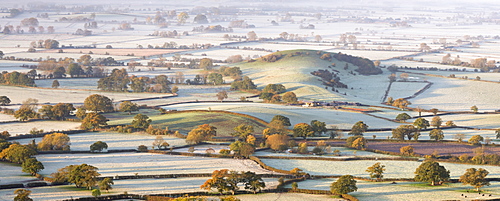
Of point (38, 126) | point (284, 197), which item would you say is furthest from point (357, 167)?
point (38, 126)

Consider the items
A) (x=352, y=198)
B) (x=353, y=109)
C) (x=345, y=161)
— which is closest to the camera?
(x=352, y=198)

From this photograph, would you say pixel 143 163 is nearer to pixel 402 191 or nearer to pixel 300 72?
pixel 402 191

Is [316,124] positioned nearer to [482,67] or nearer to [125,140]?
[125,140]

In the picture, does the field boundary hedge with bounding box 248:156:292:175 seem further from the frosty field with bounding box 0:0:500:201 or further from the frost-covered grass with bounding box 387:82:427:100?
the frost-covered grass with bounding box 387:82:427:100

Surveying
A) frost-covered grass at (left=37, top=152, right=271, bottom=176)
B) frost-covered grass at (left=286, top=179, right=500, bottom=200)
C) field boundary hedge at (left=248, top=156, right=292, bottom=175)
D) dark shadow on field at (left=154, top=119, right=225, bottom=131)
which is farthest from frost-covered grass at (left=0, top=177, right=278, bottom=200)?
dark shadow on field at (left=154, top=119, right=225, bottom=131)

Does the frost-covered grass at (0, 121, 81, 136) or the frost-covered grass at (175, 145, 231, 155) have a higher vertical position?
the frost-covered grass at (0, 121, 81, 136)

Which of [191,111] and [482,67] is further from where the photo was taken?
[482,67]

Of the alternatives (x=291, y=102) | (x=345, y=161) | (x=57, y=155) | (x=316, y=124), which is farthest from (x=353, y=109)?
(x=57, y=155)
